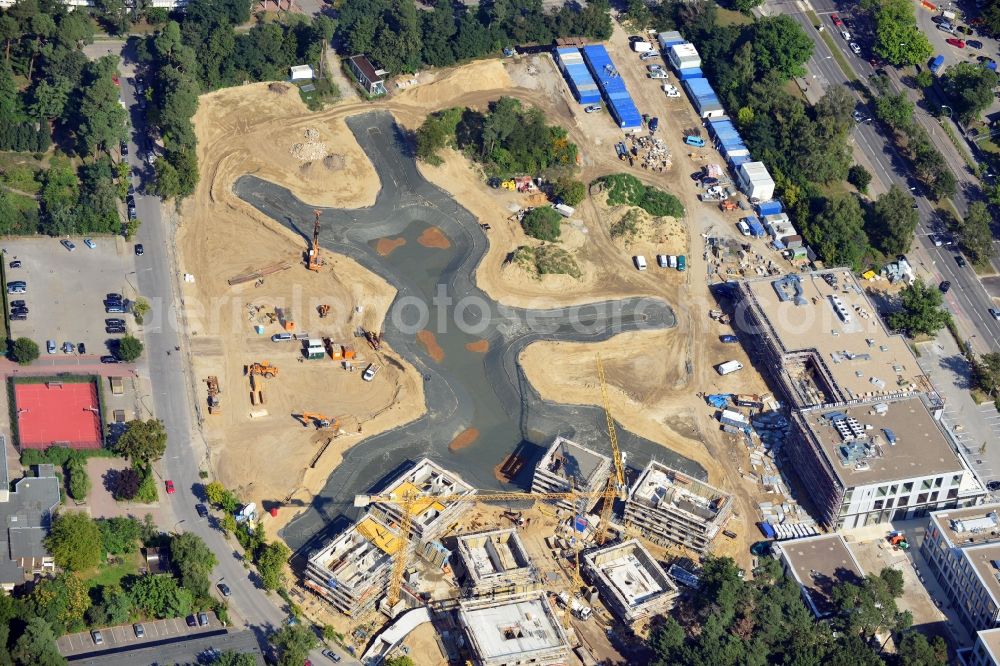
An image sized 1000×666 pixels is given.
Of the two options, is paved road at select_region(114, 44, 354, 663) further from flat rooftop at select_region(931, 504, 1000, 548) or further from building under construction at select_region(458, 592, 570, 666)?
flat rooftop at select_region(931, 504, 1000, 548)

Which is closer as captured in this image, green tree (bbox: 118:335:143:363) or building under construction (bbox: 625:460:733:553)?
building under construction (bbox: 625:460:733:553)

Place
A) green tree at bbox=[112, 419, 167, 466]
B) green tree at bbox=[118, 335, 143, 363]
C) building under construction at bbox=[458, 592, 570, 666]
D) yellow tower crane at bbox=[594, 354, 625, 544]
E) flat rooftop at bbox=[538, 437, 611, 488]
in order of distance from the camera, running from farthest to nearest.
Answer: green tree at bbox=[118, 335, 143, 363] → flat rooftop at bbox=[538, 437, 611, 488] → yellow tower crane at bbox=[594, 354, 625, 544] → green tree at bbox=[112, 419, 167, 466] → building under construction at bbox=[458, 592, 570, 666]

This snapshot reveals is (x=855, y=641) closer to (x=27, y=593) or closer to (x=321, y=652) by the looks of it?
(x=321, y=652)

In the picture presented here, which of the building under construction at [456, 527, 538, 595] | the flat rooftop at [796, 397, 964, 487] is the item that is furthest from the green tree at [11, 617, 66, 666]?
the flat rooftop at [796, 397, 964, 487]

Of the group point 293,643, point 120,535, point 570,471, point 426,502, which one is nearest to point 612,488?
point 570,471

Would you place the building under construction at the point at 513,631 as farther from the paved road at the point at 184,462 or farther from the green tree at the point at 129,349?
the green tree at the point at 129,349

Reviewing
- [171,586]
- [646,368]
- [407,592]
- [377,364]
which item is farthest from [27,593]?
[646,368]
